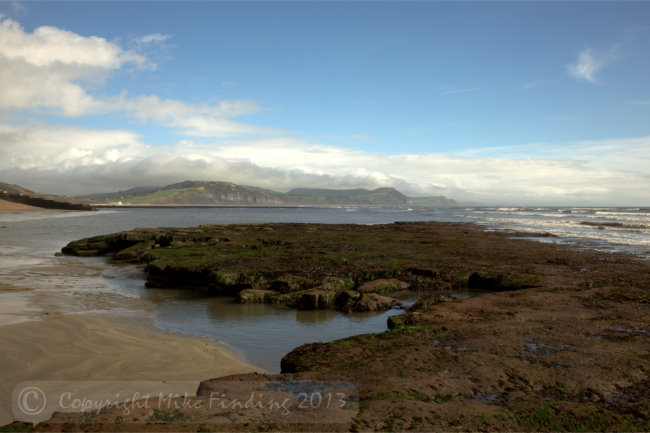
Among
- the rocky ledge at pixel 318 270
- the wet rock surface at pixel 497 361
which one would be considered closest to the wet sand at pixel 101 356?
the wet rock surface at pixel 497 361

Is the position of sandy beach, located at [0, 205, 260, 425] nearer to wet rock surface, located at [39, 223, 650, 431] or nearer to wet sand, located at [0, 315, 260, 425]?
wet sand, located at [0, 315, 260, 425]

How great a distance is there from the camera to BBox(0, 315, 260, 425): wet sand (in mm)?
7383

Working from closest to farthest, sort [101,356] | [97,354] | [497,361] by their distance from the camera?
[497,361] < [101,356] < [97,354]

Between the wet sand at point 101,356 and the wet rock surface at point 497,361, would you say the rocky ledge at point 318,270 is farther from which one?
the wet sand at point 101,356

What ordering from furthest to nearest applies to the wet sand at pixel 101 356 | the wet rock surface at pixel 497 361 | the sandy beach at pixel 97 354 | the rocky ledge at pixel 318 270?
the rocky ledge at pixel 318 270 < the wet sand at pixel 101 356 < the sandy beach at pixel 97 354 < the wet rock surface at pixel 497 361

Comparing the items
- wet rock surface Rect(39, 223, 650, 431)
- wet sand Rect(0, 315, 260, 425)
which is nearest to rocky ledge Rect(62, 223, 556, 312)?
wet rock surface Rect(39, 223, 650, 431)

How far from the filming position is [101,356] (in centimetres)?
844

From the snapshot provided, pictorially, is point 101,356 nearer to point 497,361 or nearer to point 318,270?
point 497,361

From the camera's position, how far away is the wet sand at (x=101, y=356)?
7.38 meters

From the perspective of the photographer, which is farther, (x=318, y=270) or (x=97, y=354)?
(x=318, y=270)

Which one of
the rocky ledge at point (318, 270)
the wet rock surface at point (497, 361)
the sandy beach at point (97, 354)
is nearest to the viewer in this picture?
the wet rock surface at point (497, 361)

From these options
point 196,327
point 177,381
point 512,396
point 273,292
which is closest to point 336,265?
point 273,292

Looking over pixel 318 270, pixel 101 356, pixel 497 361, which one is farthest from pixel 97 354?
pixel 318 270

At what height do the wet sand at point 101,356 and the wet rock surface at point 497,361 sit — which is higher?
the wet rock surface at point 497,361
